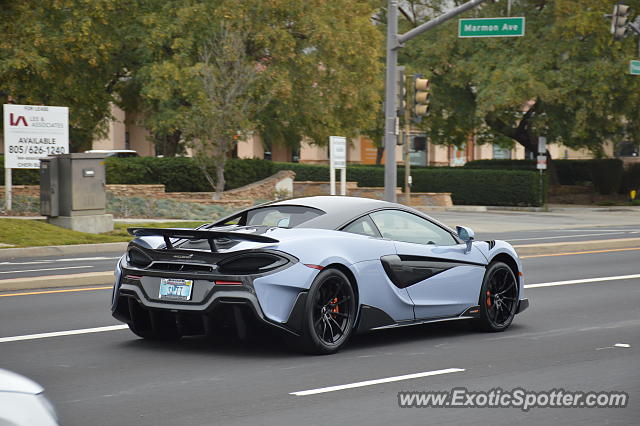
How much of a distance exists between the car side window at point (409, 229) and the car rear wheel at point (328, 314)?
0.99m

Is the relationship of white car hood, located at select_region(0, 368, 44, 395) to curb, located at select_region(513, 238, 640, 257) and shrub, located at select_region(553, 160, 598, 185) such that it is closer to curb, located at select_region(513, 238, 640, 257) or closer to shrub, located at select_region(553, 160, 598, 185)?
curb, located at select_region(513, 238, 640, 257)

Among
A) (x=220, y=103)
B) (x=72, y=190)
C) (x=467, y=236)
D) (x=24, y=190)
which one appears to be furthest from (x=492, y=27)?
(x=467, y=236)

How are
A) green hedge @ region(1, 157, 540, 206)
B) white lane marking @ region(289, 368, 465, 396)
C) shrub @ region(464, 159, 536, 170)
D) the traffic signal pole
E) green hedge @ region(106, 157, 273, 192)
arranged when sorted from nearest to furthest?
white lane marking @ region(289, 368, 465, 396) → the traffic signal pole → green hedge @ region(106, 157, 273, 192) → green hedge @ region(1, 157, 540, 206) → shrub @ region(464, 159, 536, 170)

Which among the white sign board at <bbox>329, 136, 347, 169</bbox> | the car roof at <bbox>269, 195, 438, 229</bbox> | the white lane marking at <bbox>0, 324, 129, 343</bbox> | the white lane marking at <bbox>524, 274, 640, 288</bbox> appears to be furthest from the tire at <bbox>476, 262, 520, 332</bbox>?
the white sign board at <bbox>329, 136, 347, 169</bbox>

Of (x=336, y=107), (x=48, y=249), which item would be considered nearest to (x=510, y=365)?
(x=48, y=249)

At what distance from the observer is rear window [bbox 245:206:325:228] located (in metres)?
9.41

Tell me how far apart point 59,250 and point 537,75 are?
92.7ft

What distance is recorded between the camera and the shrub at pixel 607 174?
178 ft

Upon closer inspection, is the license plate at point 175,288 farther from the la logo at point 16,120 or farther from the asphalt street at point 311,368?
the la logo at point 16,120

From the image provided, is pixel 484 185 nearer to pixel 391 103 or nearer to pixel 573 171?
pixel 573 171

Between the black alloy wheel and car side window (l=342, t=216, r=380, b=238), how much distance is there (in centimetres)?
143

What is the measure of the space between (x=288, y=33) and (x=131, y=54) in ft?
19.9

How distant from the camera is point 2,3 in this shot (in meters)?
24.0

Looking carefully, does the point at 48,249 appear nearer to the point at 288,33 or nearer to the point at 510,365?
the point at 510,365
